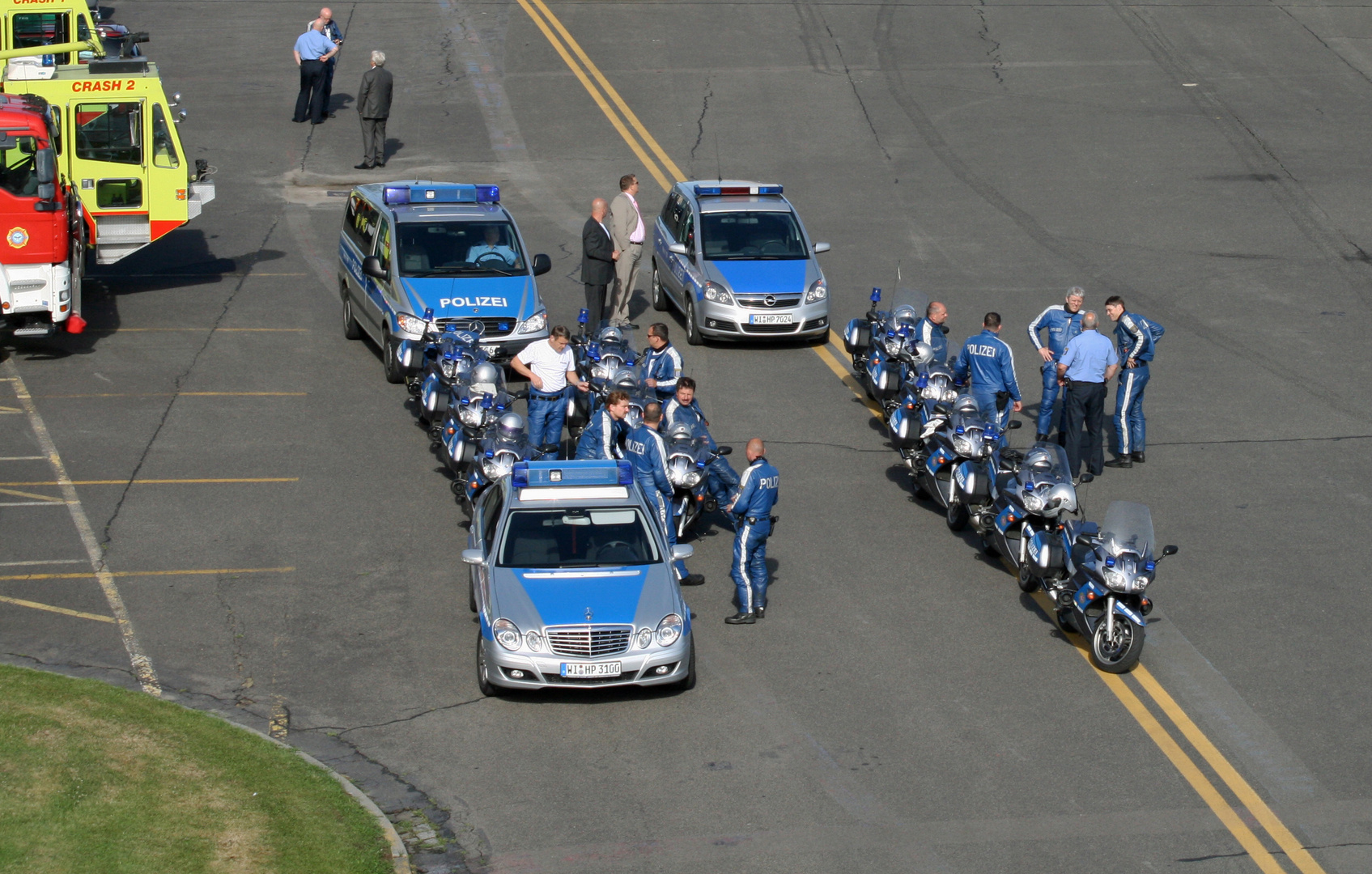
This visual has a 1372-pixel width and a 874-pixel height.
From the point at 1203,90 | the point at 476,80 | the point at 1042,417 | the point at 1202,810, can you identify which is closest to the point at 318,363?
the point at 1042,417

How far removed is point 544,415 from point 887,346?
172 inches

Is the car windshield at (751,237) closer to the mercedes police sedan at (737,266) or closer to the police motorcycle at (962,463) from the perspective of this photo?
the mercedes police sedan at (737,266)

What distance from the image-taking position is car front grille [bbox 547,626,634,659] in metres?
11.7

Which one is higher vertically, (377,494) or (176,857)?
(176,857)

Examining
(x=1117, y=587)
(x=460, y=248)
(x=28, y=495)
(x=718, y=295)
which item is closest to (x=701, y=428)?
(x=1117, y=587)

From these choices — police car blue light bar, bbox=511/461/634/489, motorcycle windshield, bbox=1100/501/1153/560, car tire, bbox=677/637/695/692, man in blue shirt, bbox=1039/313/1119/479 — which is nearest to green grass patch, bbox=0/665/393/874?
car tire, bbox=677/637/695/692

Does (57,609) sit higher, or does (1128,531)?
(1128,531)

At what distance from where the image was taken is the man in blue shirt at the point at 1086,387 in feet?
55.0

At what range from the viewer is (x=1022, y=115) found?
32438mm

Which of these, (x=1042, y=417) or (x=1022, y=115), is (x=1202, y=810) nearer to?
(x=1042, y=417)

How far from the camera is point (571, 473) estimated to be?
43.7 feet

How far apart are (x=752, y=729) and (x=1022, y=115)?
2360 centimetres

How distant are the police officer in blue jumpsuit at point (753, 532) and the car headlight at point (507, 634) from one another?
2.40 meters

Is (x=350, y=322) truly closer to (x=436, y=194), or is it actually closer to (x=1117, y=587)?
(x=436, y=194)
